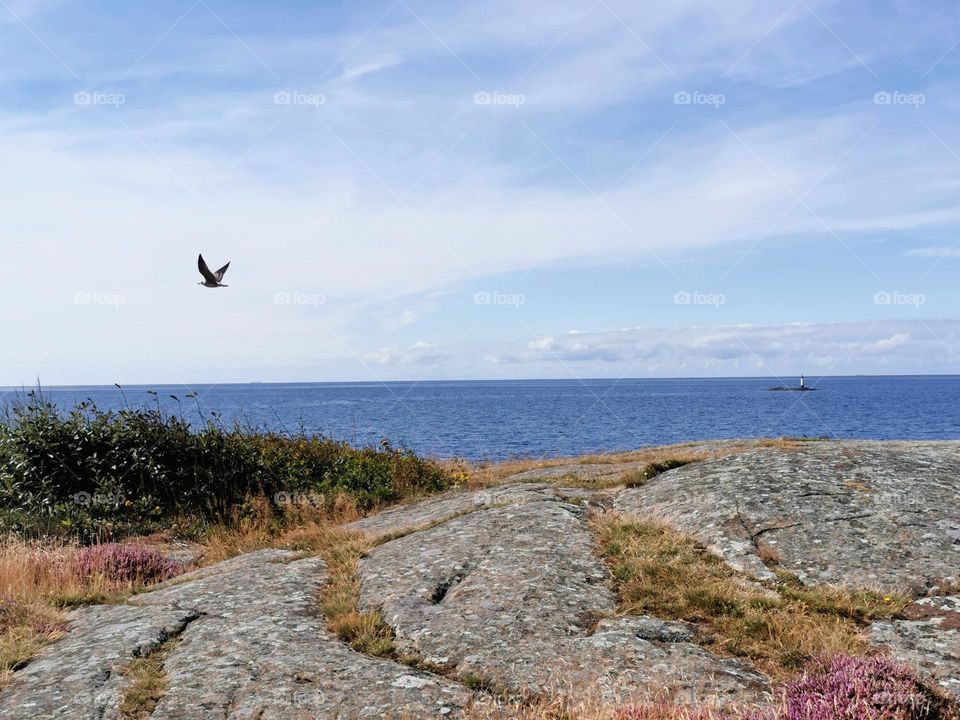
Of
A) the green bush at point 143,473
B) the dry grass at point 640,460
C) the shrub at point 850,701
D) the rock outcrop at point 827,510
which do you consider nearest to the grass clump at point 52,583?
the green bush at point 143,473

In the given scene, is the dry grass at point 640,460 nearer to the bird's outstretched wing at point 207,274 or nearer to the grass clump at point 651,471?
the grass clump at point 651,471

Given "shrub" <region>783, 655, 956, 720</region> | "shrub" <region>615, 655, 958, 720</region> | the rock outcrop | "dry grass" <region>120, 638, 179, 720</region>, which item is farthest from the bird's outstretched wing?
"shrub" <region>783, 655, 956, 720</region>

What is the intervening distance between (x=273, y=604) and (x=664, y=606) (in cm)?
446

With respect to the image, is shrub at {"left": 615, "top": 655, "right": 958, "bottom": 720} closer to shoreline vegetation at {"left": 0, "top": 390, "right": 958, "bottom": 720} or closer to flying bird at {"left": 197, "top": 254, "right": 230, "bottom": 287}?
shoreline vegetation at {"left": 0, "top": 390, "right": 958, "bottom": 720}

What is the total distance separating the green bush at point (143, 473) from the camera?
51.2ft

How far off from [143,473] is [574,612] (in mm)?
13421

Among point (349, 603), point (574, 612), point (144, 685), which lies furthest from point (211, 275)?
point (574, 612)

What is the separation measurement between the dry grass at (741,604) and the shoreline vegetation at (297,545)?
2 cm

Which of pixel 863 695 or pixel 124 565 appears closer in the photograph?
pixel 863 695

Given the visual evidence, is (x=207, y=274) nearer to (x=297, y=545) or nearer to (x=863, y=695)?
(x=297, y=545)

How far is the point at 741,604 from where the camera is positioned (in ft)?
Answer: 22.6

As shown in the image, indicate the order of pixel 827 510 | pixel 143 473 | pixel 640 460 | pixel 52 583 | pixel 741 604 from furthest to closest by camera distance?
pixel 640 460, pixel 143 473, pixel 52 583, pixel 827 510, pixel 741 604

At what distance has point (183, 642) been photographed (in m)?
6.86


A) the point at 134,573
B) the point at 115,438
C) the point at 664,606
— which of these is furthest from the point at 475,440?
the point at 664,606
